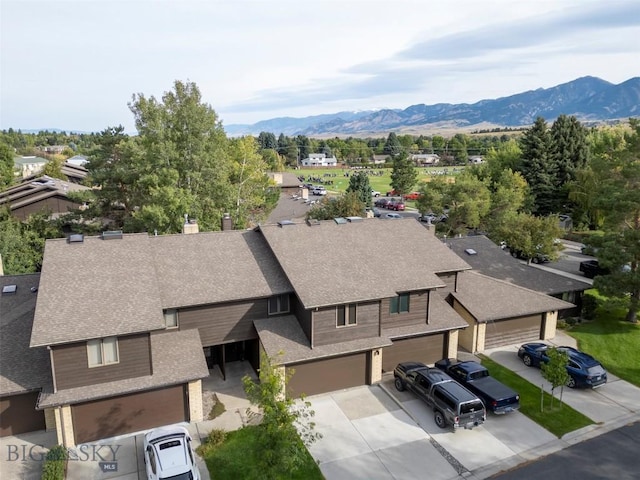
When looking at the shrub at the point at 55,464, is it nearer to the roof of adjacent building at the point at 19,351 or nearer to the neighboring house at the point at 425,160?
the roof of adjacent building at the point at 19,351

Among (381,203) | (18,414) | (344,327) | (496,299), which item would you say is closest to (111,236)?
(18,414)

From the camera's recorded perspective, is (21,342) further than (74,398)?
Yes

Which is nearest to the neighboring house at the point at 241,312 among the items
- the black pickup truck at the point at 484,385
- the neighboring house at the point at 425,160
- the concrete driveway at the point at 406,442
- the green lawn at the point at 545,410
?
the concrete driveway at the point at 406,442

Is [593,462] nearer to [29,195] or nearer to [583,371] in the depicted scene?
[583,371]

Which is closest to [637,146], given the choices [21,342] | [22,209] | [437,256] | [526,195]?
[437,256]

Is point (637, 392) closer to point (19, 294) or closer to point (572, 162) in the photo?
point (19, 294)

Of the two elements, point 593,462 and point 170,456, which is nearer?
point 170,456

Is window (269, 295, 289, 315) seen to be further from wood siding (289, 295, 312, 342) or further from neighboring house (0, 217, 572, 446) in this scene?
wood siding (289, 295, 312, 342)
